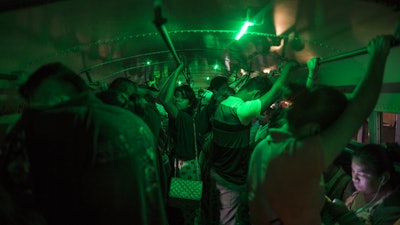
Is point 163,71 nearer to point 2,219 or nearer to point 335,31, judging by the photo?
point 335,31

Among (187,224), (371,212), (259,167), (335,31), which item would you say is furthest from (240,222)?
(335,31)

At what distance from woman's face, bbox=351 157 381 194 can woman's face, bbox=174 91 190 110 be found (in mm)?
2694

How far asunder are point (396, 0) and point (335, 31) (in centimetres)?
103

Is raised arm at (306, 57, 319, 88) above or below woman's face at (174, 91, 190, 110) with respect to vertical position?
above

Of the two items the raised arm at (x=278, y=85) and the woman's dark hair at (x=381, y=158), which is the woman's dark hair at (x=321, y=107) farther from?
the raised arm at (x=278, y=85)

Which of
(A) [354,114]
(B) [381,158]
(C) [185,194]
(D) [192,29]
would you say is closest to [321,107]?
(A) [354,114]

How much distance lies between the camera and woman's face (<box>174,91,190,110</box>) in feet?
13.8

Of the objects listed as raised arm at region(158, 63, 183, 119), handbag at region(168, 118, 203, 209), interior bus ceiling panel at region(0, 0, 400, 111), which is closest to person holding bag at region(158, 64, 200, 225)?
raised arm at region(158, 63, 183, 119)

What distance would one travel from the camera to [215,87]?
5363 millimetres

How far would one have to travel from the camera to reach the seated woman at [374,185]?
81.1 inches

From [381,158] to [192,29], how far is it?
261 cm

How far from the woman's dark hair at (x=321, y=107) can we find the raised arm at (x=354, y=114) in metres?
0.04

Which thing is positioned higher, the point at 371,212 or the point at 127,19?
the point at 127,19

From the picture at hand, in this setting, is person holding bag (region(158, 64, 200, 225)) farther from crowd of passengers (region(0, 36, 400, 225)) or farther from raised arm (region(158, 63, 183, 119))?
crowd of passengers (region(0, 36, 400, 225))
